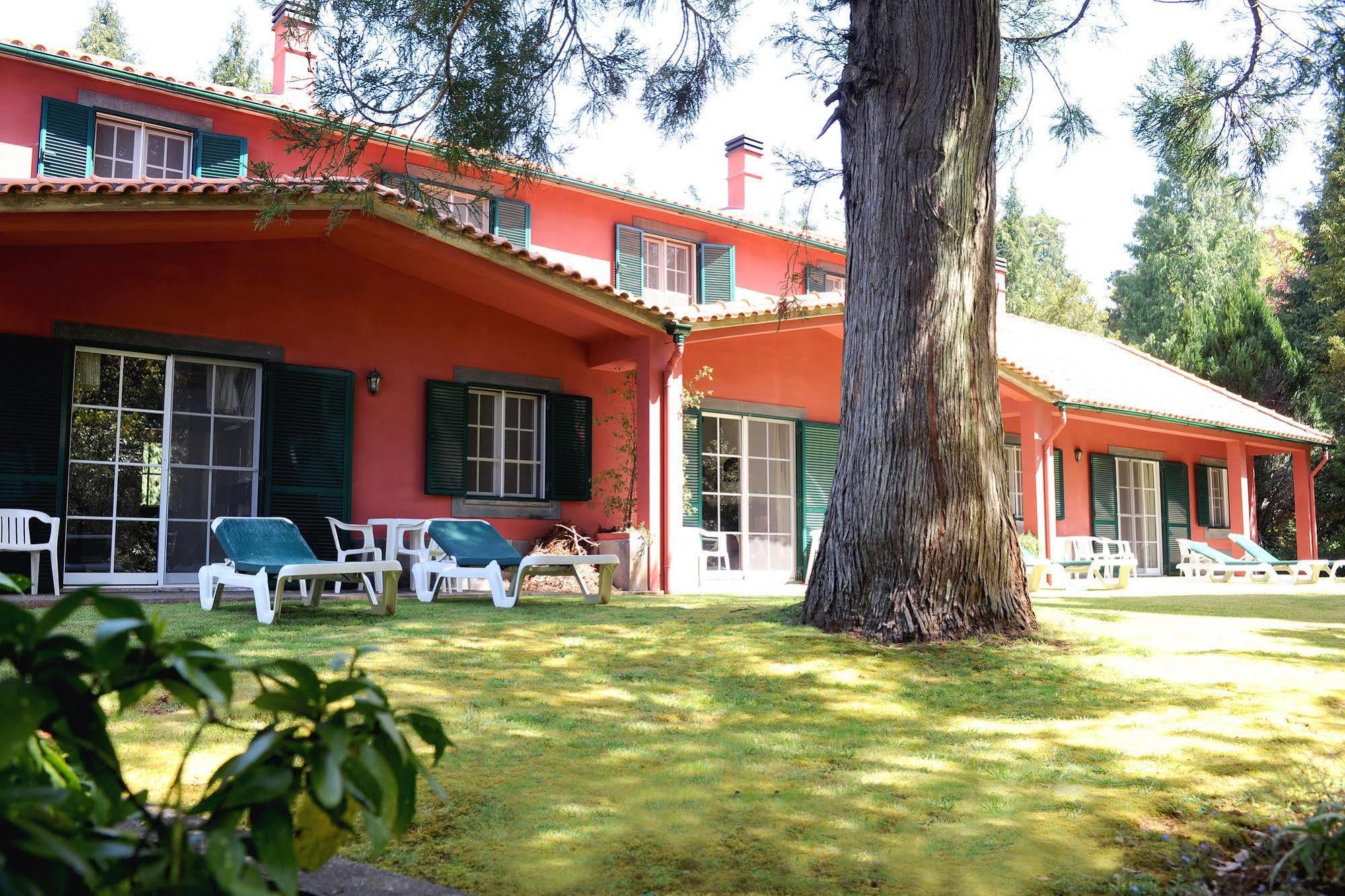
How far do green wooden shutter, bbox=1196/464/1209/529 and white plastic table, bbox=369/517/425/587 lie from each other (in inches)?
582

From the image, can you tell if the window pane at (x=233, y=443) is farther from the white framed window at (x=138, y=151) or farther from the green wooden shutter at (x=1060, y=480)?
the green wooden shutter at (x=1060, y=480)

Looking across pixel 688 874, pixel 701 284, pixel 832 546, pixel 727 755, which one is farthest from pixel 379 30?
pixel 701 284

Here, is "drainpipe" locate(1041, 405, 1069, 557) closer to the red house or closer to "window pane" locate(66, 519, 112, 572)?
the red house

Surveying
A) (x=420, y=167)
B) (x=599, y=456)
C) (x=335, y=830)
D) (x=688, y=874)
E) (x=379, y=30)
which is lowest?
(x=688, y=874)

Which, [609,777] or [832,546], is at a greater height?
[832,546]

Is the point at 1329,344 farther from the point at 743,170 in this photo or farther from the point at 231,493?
the point at 231,493

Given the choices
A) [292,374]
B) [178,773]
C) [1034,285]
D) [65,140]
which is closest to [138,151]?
[65,140]

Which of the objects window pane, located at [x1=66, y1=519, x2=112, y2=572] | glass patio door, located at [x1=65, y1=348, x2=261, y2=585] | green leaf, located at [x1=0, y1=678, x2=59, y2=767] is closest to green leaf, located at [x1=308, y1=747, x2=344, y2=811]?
green leaf, located at [x1=0, y1=678, x2=59, y2=767]

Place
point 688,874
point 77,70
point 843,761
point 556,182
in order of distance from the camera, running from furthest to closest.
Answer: point 556,182 → point 77,70 → point 843,761 → point 688,874

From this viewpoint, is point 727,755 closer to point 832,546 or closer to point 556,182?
point 832,546

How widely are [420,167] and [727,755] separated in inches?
373

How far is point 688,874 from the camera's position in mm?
2432

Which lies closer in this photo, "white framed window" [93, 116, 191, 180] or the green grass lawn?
the green grass lawn

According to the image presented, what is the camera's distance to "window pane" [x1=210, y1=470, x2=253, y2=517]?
927 centimetres
